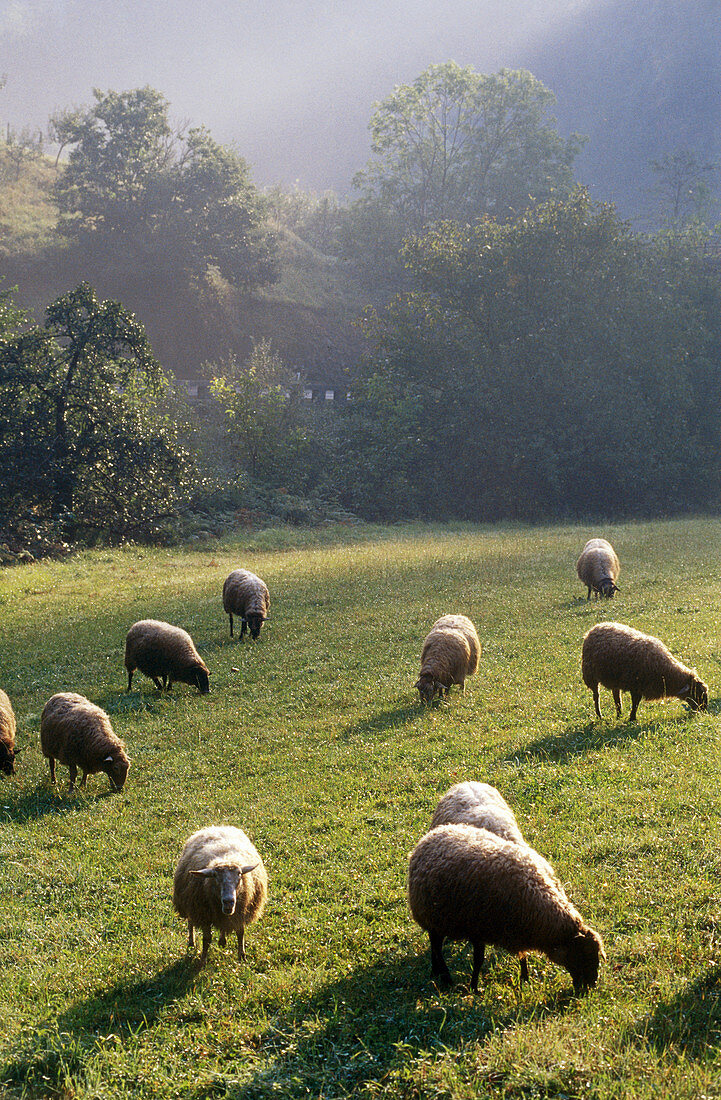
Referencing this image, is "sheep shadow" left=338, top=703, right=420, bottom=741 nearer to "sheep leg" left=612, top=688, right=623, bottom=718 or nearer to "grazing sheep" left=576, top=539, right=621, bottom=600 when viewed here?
"sheep leg" left=612, top=688, right=623, bottom=718

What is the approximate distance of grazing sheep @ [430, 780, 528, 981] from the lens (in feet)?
20.5

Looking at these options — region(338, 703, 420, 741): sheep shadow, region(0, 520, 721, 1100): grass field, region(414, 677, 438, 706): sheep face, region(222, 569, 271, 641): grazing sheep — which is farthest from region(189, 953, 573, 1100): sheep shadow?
region(222, 569, 271, 641): grazing sheep

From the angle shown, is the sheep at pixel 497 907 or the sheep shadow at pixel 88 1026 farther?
the sheep at pixel 497 907

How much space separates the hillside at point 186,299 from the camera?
2226 inches

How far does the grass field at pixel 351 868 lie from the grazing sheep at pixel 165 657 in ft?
1.30

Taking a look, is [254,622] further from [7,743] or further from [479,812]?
[479,812]

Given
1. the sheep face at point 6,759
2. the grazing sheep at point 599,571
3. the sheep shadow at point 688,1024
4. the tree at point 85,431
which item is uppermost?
the tree at point 85,431

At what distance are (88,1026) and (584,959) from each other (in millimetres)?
3260

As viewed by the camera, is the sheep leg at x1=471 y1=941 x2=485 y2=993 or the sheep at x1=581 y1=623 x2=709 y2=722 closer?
the sheep leg at x1=471 y1=941 x2=485 y2=993

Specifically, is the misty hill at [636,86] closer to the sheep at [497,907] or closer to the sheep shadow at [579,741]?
the sheep shadow at [579,741]

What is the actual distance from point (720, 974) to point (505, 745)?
4906mm

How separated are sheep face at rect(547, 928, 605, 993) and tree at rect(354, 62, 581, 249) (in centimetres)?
6820

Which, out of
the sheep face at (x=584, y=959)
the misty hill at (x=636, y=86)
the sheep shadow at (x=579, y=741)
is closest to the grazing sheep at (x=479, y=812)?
the sheep face at (x=584, y=959)

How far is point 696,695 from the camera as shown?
10.4 m
